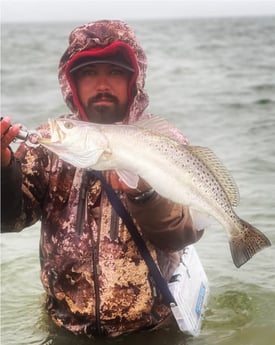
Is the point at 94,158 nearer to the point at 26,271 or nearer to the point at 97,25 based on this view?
the point at 97,25

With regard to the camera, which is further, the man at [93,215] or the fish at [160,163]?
the man at [93,215]

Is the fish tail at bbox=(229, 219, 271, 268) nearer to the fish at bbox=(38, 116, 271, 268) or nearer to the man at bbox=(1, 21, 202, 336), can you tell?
the fish at bbox=(38, 116, 271, 268)

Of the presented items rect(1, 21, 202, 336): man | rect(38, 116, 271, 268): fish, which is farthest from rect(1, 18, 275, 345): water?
rect(38, 116, 271, 268): fish

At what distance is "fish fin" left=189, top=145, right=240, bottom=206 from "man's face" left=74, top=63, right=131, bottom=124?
824mm

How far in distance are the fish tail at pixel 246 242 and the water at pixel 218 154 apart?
1006mm

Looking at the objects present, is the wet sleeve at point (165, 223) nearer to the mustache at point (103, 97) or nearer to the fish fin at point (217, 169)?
the fish fin at point (217, 169)

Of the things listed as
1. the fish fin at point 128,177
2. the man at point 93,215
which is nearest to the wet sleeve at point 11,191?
the man at point 93,215

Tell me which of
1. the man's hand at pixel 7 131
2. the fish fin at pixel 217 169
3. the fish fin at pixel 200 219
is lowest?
the fish fin at pixel 200 219

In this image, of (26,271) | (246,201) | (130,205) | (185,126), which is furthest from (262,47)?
(130,205)

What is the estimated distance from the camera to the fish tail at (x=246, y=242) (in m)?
3.64

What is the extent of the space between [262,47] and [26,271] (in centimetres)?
3088

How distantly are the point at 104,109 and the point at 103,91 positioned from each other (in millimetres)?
104

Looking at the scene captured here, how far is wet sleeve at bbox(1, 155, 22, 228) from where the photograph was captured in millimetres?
3760

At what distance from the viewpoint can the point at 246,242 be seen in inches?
144
